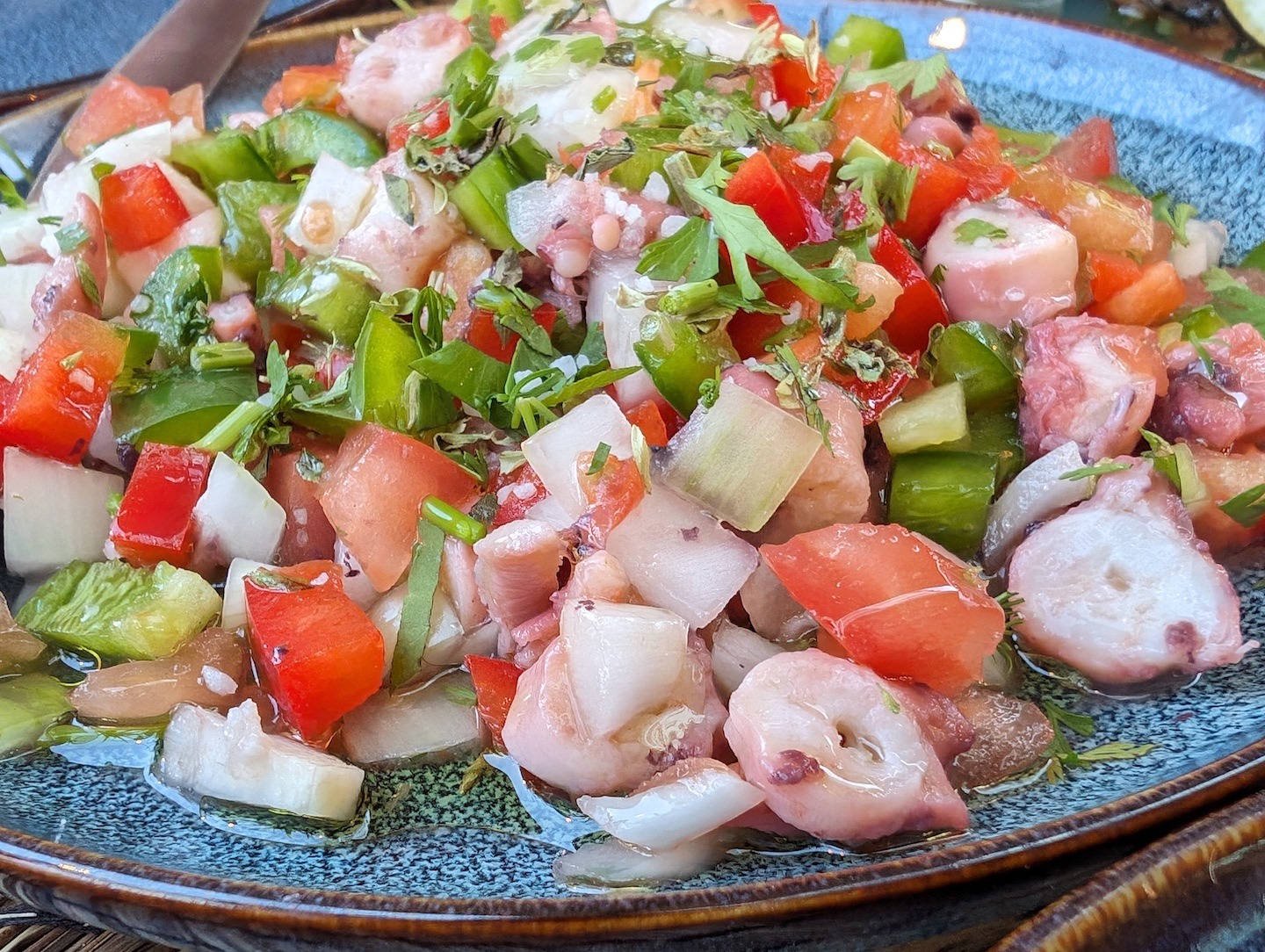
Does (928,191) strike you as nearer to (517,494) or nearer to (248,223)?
(517,494)

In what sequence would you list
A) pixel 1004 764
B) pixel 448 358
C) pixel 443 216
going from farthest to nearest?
pixel 443 216
pixel 448 358
pixel 1004 764

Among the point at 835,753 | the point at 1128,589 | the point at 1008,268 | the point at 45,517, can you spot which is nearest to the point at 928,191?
the point at 1008,268

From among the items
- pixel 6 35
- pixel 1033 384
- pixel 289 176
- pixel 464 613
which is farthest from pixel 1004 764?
pixel 6 35

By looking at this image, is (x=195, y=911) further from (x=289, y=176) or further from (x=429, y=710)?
(x=289, y=176)

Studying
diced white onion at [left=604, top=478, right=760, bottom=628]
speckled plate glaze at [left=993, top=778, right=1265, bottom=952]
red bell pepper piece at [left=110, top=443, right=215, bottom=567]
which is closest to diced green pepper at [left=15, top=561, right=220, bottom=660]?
red bell pepper piece at [left=110, top=443, right=215, bottom=567]

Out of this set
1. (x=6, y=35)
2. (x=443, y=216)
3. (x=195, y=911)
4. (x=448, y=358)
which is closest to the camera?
(x=195, y=911)

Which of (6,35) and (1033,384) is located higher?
(6,35)

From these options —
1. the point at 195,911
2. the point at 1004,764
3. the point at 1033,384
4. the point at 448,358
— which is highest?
the point at 448,358
